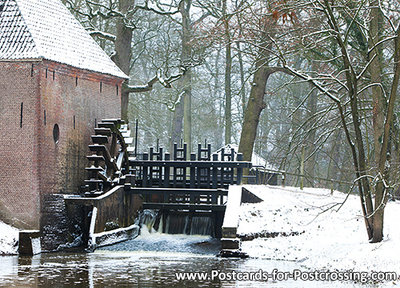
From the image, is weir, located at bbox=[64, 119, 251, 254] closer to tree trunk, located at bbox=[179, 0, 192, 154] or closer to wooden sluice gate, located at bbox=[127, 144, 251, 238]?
wooden sluice gate, located at bbox=[127, 144, 251, 238]

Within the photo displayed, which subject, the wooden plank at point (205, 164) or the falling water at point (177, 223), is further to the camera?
the falling water at point (177, 223)

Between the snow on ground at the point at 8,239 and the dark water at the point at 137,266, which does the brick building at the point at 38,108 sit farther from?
the dark water at the point at 137,266

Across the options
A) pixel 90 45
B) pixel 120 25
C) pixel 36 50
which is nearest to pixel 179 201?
pixel 90 45

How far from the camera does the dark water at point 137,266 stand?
9531mm

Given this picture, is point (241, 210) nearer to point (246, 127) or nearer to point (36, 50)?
point (36, 50)

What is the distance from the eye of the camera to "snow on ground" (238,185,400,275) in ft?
34.9

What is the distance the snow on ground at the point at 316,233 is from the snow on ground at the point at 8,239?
4.39m

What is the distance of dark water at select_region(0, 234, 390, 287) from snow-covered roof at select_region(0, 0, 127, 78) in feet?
13.7

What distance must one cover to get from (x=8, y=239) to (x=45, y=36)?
14.6 ft

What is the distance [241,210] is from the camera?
1432 centimetres

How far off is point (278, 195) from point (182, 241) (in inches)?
101

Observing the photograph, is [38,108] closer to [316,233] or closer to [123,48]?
[316,233]

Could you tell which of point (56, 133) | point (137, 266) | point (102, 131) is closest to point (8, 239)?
→ point (56, 133)

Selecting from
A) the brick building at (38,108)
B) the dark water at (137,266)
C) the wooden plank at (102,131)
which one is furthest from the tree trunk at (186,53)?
the dark water at (137,266)
